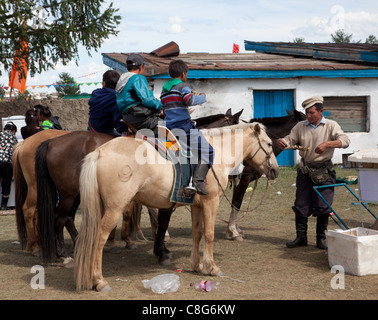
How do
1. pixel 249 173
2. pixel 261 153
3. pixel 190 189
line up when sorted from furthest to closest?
pixel 249 173
pixel 261 153
pixel 190 189

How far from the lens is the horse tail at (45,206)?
620 cm

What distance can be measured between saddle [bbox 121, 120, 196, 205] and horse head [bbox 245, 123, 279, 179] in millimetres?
1082

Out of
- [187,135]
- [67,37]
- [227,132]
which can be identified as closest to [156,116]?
[187,135]

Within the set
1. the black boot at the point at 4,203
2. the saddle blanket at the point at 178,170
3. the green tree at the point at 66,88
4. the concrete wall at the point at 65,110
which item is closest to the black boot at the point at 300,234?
the saddle blanket at the point at 178,170

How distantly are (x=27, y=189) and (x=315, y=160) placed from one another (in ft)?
13.8

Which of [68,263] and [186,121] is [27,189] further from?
[186,121]

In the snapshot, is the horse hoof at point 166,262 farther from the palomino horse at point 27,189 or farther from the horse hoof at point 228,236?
the palomino horse at point 27,189

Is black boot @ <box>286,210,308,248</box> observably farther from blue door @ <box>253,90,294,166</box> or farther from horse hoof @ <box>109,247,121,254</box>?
blue door @ <box>253,90,294,166</box>

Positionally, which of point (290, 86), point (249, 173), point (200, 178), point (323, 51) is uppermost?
point (323, 51)

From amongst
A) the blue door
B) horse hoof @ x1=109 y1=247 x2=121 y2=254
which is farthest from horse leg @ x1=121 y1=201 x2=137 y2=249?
the blue door

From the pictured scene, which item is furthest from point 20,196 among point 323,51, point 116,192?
Answer: point 323,51

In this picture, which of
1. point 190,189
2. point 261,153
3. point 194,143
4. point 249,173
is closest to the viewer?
point 190,189

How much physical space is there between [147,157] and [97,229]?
3.06 ft

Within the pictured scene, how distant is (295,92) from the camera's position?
15312mm
